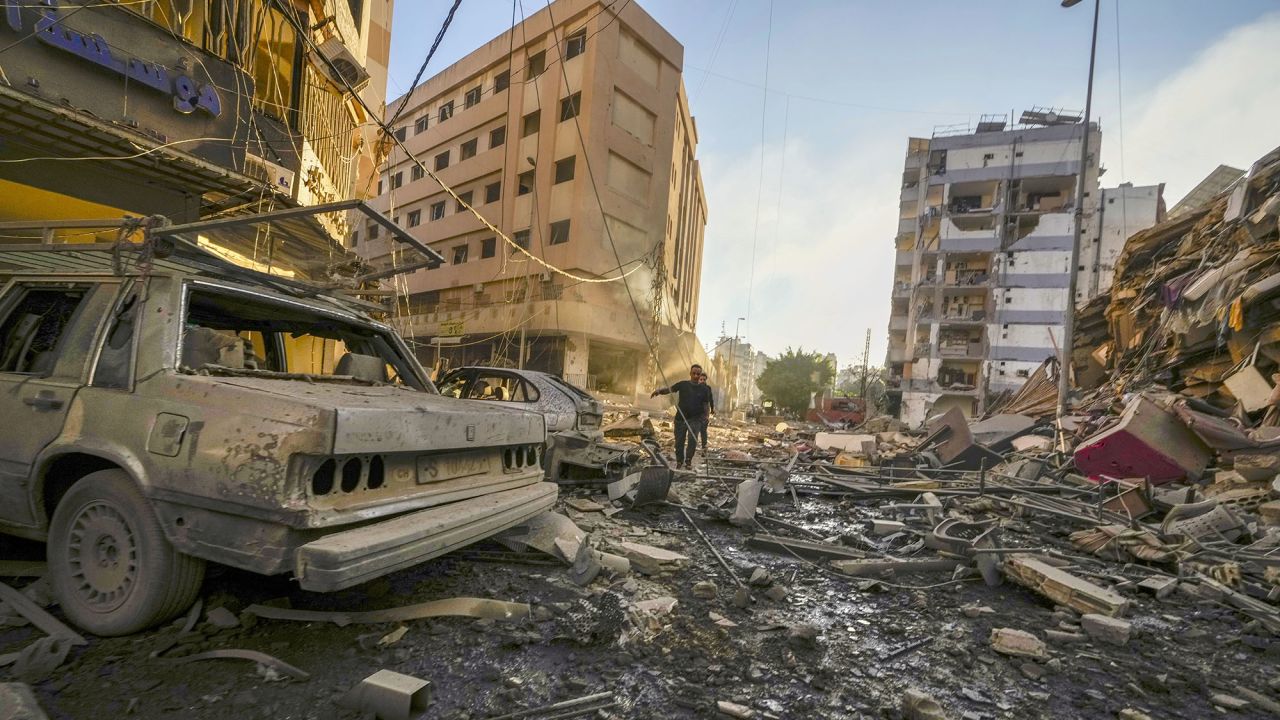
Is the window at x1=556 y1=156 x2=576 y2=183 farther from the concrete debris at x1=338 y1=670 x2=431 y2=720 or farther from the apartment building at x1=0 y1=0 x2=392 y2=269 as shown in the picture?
the concrete debris at x1=338 y1=670 x2=431 y2=720

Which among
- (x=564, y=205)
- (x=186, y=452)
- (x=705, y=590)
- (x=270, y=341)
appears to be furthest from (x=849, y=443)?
(x=564, y=205)

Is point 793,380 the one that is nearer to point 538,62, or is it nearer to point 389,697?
Result: point 538,62

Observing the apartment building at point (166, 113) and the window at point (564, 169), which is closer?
the apartment building at point (166, 113)

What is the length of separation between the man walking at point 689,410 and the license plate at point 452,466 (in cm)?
527

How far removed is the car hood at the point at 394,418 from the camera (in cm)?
216

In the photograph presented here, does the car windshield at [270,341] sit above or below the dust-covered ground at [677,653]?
above

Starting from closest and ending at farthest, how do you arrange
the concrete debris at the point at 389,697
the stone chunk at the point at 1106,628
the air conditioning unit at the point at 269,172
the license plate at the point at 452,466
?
the concrete debris at the point at 389,697, the license plate at the point at 452,466, the stone chunk at the point at 1106,628, the air conditioning unit at the point at 269,172

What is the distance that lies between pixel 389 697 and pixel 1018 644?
301 cm

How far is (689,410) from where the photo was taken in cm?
866

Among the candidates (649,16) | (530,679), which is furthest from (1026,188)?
(530,679)

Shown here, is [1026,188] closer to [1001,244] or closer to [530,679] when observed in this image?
[1001,244]

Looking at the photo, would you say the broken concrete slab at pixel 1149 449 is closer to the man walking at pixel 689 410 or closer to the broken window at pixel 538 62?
the man walking at pixel 689 410

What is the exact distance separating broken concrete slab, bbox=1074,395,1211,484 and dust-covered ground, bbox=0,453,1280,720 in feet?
15.3

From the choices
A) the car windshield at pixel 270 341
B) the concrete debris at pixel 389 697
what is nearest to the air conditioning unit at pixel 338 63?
the car windshield at pixel 270 341
